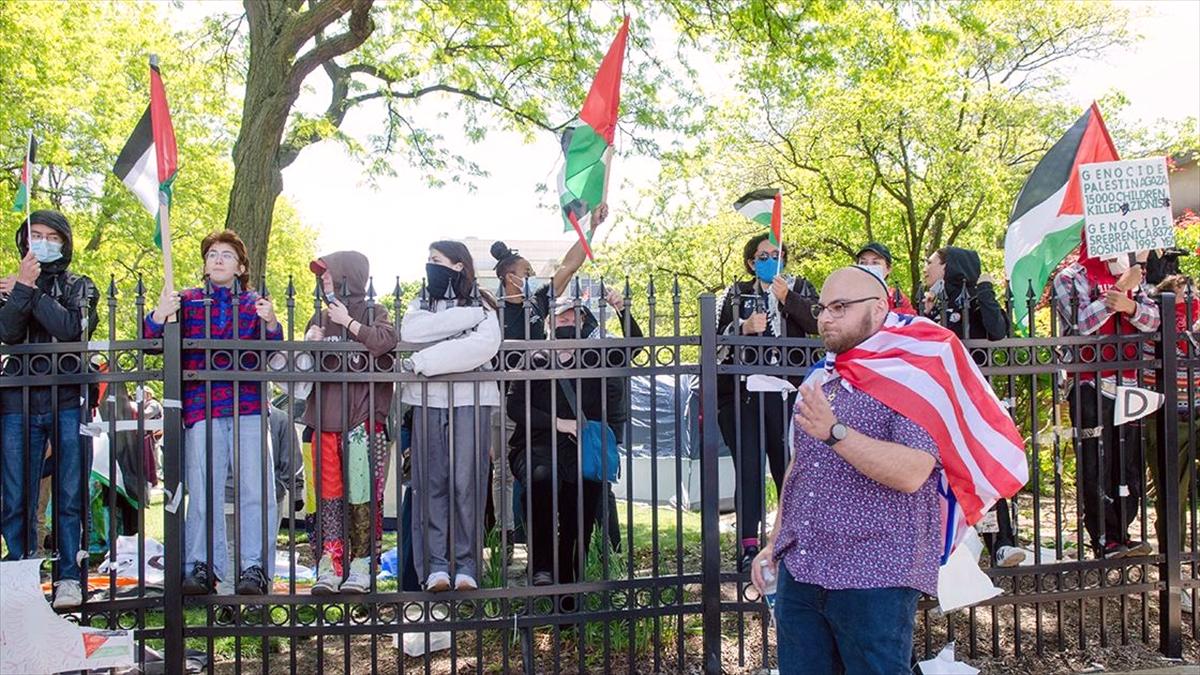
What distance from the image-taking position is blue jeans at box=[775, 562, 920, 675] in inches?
118

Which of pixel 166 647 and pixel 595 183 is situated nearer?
pixel 166 647

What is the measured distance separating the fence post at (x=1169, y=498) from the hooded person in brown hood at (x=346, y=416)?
4.32 metres

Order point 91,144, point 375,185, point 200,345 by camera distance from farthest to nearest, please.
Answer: point 91,144 → point 375,185 → point 200,345

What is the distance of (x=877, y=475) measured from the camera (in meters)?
2.93

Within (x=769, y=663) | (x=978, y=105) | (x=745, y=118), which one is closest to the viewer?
(x=769, y=663)

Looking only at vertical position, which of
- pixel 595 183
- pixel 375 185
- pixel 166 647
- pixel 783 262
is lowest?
pixel 166 647

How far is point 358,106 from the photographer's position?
13805 mm

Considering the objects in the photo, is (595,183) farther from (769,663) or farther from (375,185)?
(375,185)

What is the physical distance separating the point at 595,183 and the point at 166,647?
128 inches

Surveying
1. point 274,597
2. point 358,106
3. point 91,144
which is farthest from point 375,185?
point 274,597

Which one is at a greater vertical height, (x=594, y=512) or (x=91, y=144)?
(x=91, y=144)

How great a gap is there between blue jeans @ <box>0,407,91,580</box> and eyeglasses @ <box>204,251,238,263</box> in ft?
3.42

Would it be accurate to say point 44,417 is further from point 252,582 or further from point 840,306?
point 840,306

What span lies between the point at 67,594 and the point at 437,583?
183 cm
